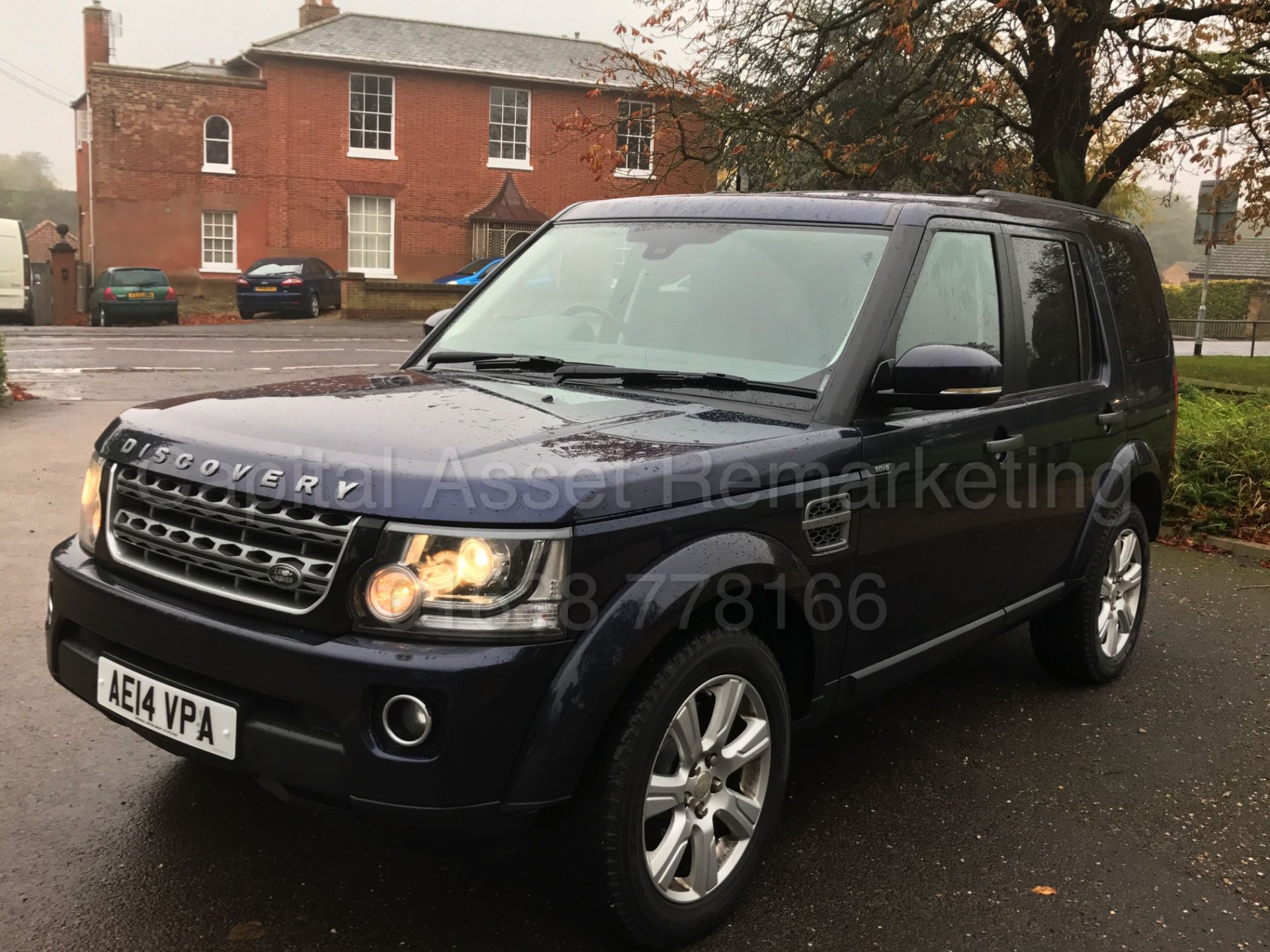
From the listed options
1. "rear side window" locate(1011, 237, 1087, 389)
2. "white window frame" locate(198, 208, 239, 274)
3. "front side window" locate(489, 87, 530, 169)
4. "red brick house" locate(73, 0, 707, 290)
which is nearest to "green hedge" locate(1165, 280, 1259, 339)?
"red brick house" locate(73, 0, 707, 290)

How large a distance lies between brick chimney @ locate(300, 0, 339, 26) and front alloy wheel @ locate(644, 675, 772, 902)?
4511 centimetres

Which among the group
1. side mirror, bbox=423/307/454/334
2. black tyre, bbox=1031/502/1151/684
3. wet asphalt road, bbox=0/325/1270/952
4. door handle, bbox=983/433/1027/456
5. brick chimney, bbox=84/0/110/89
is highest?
brick chimney, bbox=84/0/110/89

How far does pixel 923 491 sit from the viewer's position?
3.67 meters

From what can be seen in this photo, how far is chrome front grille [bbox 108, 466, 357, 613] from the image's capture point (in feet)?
8.57

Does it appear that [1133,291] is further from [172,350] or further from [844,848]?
[172,350]

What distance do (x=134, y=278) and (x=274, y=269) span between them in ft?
12.4

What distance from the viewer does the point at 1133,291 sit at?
17.7 feet

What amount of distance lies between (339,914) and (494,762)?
0.90 metres

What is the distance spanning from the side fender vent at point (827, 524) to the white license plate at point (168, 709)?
1.55 meters

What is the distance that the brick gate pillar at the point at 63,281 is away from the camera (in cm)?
3281

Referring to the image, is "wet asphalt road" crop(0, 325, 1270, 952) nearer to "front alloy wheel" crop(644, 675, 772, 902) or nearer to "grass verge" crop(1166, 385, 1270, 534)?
"front alloy wheel" crop(644, 675, 772, 902)

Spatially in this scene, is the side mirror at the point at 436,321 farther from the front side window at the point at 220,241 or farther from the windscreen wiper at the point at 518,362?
the front side window at the point at 220,241

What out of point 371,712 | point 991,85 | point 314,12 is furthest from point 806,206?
point 314,12

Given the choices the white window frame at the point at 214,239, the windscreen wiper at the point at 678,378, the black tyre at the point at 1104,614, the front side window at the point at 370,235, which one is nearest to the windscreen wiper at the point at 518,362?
the windscreen wiper at the point at 678,378
